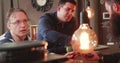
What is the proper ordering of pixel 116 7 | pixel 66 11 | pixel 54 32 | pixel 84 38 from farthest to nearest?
pixel 66 11, pixel 54 32, pixel 116 7, pixel 84 38

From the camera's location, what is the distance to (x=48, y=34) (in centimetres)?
185

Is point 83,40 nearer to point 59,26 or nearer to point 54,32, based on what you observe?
point 54,32

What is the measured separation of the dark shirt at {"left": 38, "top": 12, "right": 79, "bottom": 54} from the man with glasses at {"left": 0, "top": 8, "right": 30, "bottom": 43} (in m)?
0.27

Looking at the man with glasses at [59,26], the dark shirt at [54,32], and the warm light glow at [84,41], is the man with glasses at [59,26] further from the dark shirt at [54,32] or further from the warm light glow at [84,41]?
the warm light glow at [84,41]

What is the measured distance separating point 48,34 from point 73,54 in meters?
0.65

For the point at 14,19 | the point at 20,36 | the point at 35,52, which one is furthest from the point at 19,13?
the point at 35,52

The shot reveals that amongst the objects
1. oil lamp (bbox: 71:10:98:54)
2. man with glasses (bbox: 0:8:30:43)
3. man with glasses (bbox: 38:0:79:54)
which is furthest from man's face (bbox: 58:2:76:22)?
oil lamp (bbox: 71:10:98:54)

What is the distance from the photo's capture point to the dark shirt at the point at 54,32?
67.2 inches

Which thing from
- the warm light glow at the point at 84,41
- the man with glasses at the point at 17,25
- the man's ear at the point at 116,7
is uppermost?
the man's ear at the point at 116,7

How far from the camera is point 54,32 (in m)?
1.79

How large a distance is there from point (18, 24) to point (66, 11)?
2.21 feet

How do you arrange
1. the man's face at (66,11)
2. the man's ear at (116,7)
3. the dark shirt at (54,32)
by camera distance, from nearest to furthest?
the man's ear at (116,7) < the dark shirt at (54,32) < the man's face at (66,11)

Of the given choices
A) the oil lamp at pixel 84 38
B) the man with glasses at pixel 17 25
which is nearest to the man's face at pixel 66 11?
the man with glasses at pixel 17 25

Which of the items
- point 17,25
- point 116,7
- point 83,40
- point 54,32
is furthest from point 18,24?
point 116,7
